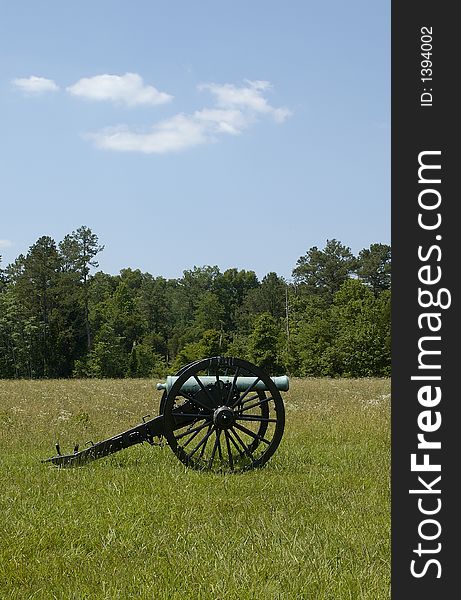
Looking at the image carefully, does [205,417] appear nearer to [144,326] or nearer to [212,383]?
[212,383]

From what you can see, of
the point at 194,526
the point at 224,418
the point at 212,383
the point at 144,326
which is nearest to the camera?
the point at 194,526

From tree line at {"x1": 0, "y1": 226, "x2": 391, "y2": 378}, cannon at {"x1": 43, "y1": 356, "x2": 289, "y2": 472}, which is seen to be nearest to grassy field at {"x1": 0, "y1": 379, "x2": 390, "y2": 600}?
cannon at {"x1": 43, "y1": 356, "x2": 289, "y2": 472}

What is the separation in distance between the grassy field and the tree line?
1963 inches

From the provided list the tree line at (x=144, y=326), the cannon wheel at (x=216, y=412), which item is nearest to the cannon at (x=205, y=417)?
the cannon wheel at (x=216, y=412)

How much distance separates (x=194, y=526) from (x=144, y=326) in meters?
71.5

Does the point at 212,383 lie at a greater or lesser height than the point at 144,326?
lesser

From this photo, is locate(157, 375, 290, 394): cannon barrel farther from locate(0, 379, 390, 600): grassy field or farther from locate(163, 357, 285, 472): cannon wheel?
locate(0, 379, 390, 600): grassy field

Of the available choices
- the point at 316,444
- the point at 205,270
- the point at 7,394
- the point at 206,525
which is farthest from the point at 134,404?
the point at 205,270

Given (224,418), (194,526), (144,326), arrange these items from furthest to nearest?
1. (144,326)
2. (224,418)
3. (194,526)

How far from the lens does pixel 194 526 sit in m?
7.27

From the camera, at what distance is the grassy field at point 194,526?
225 inches

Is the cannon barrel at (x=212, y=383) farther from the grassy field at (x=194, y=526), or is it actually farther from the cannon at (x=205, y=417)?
the grassy field at (x=194, y=526)

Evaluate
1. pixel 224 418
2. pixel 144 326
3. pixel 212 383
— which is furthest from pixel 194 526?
pixel 144 326

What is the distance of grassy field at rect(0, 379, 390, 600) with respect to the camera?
5.71 meters
